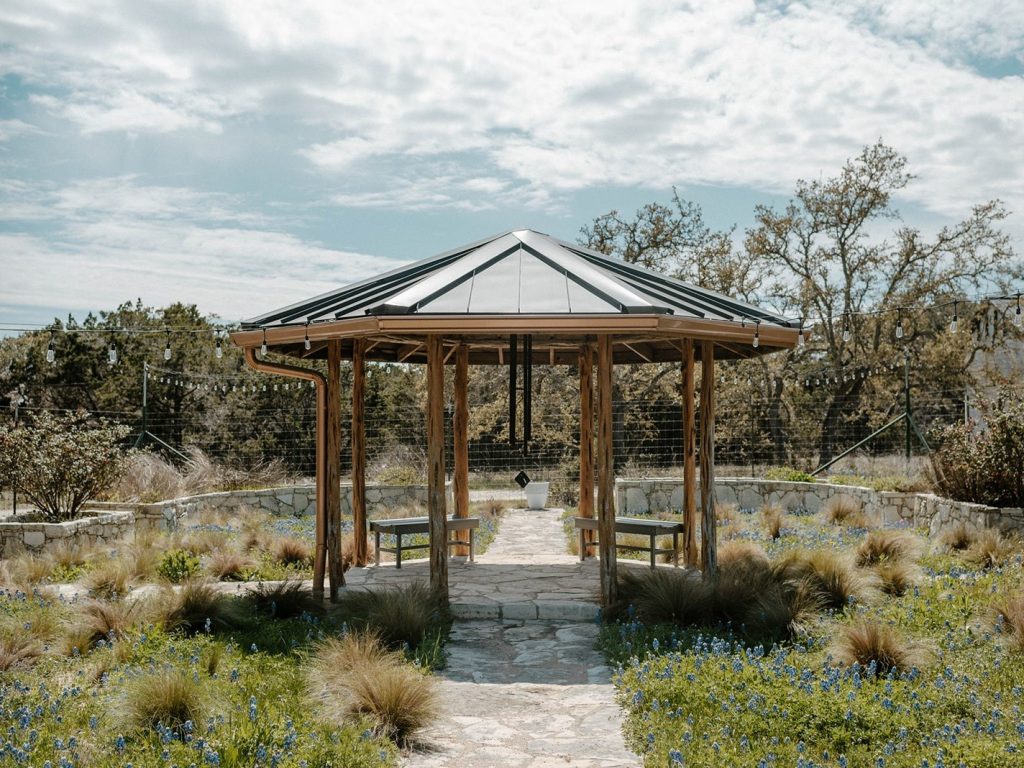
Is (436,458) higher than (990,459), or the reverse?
(436,458)

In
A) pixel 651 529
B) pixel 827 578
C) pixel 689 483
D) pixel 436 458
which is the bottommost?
pixel 827 578

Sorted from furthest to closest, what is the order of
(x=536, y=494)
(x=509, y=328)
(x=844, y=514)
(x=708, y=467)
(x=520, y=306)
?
(x=536, y=494), (x=844, y=514), (x=708, y=467), (x=520, y=306), (x=509, y=328)

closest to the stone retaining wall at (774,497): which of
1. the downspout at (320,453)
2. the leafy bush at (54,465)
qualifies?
the downspout at (320,453)

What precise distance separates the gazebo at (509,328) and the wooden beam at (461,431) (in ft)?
0.86

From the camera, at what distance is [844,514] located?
14055mm

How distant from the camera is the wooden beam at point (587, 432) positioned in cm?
980

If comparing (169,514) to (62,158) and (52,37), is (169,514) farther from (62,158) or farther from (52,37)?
(52,37)

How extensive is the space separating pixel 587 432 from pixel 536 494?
696cm

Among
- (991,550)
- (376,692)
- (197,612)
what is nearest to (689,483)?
(991,550)

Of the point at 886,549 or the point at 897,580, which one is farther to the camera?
the point at 886,549

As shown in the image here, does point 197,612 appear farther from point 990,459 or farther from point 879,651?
point 990,459

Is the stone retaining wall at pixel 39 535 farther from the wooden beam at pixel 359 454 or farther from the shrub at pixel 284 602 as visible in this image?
the shrub at pixel 284 602

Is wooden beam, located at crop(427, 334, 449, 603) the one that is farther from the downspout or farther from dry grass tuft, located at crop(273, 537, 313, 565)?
dry grass tuft, located at crop(273, 537, 313, 565)

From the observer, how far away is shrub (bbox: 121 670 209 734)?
4.69 m
